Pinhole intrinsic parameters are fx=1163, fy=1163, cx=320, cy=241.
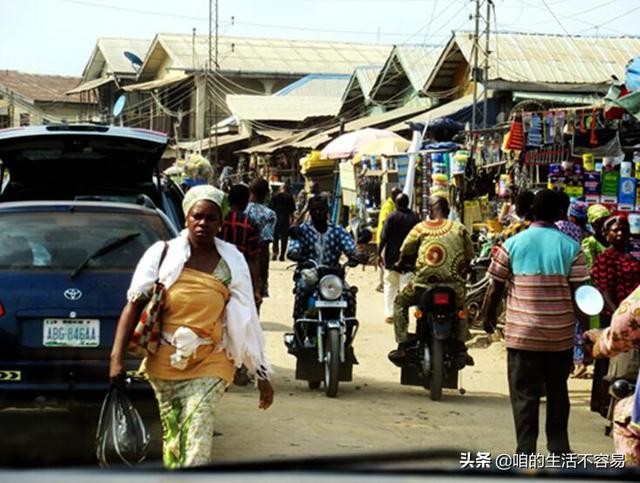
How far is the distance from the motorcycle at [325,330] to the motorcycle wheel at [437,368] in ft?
2.24

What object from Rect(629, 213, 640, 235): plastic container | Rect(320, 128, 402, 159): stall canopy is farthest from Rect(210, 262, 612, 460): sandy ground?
Rect(320, 128, 402, 159): stall canopy

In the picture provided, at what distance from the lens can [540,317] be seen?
6875mm

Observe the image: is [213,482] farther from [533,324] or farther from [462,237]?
[462,237]

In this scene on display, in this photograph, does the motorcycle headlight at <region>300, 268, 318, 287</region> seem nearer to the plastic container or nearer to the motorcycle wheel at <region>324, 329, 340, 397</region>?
the motorcycle wheel at <region>324, 329, 340, 397</region>

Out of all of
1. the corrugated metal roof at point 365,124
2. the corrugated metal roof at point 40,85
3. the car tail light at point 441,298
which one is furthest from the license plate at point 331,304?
the corrugated metal roof at point 40,85

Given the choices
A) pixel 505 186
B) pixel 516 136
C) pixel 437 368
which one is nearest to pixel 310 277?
pixel 437 368

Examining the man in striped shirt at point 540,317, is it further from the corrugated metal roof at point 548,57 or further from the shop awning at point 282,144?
the shop awning at point 282,144

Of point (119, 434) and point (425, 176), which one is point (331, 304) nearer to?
point (119, 434)

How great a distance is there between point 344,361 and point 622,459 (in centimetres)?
514

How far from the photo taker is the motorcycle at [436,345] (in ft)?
31.9

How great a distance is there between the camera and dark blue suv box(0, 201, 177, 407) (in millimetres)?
6453

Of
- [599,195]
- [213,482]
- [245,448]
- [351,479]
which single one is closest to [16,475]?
[213,482]

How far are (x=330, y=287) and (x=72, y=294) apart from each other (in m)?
3.52

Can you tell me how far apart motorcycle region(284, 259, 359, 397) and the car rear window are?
9.69 ft
